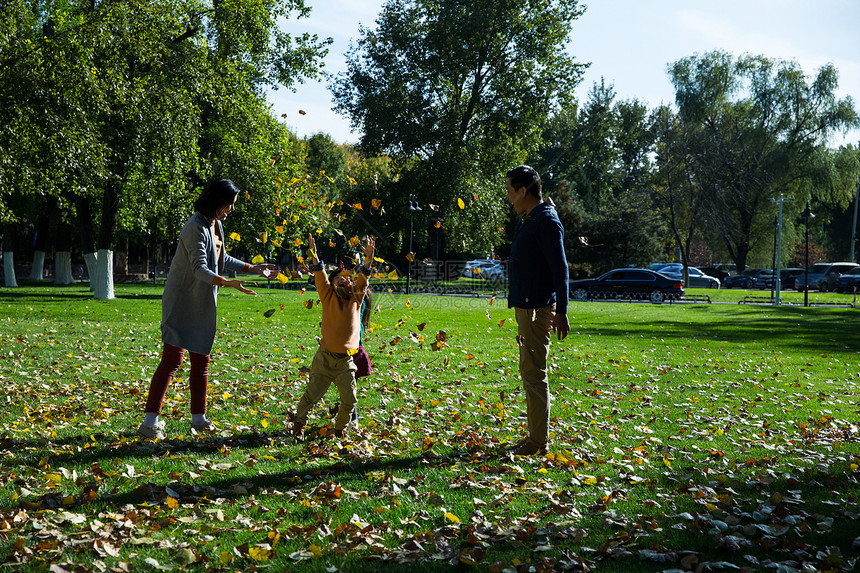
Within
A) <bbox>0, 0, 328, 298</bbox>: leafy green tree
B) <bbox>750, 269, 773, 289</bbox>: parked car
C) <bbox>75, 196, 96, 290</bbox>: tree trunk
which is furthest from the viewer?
<bbox>750, 269, 773, 289</bbox>: parked car

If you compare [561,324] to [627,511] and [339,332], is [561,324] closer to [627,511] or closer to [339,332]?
[627,511]

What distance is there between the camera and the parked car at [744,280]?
48847 millimetres

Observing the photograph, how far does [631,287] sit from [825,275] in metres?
20.0

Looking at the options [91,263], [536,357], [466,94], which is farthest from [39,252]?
[536,357]

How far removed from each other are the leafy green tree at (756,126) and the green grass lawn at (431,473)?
41.0 m

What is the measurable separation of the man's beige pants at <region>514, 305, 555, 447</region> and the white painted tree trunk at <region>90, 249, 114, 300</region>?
2148cm

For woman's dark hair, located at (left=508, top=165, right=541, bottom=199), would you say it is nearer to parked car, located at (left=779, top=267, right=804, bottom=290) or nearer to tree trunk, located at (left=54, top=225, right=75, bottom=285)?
tree trunk, located at (left=54, top=225, right=75, bottom=285)

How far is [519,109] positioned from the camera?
117ft

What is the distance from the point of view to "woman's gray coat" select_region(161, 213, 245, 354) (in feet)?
17.7

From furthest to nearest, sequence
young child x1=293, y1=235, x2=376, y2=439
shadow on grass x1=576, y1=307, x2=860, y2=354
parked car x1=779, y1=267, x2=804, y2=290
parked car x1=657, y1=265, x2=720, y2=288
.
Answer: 1. parked car x1=657, y1=265, x2=720, y2=288
2. parked car x1=779, y1=267, x2=804, y2=290
3. shadow on grass x1=576, y1=307, x2=860, y2=354
4. young child x1=293, y1=235, x2=376, y2=439

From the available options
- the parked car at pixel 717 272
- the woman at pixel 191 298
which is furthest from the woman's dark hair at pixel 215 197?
the parked car at pixel 717 272

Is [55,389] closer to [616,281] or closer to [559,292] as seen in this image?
[559,292]

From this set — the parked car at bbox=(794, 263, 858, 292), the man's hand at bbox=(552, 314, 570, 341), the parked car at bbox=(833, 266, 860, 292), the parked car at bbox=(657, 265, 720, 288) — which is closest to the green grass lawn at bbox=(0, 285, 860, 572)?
the man's hand at bbox=(552, 314, 570, 341)

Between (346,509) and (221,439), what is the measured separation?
6.64ft
